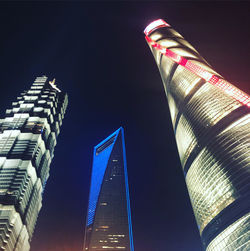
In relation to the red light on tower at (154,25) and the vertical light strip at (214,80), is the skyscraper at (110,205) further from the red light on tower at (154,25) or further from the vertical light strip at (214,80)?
the vertical light strip at (214,80)

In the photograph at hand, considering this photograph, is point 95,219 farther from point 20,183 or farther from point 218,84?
point 218,84

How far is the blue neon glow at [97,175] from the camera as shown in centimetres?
12481

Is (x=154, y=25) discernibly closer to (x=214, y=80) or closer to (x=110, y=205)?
(x=214, y=80)

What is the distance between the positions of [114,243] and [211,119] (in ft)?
277

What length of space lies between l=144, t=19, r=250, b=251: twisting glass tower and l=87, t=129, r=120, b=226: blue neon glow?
2926 inches

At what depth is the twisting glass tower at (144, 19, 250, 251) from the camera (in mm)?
39656

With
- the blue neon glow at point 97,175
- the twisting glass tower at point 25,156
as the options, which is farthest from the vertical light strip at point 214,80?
the blue neon glow at point 97,175

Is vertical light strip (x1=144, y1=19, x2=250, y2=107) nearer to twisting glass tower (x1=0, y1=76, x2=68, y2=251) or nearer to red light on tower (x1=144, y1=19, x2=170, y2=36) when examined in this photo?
red light on tower (x1=144, y1=19, x2=170, y2=36)

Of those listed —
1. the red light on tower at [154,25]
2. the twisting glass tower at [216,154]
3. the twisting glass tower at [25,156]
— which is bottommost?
the twisting glass tower at [216,154]

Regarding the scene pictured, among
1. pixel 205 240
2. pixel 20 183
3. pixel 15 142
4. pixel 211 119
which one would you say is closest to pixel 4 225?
pixel 20 183

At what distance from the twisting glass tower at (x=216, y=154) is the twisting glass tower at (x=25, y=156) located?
155ft

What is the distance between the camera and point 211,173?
4681cm

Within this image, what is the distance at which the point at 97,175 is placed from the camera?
447 ft

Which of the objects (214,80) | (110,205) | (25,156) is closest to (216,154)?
(214,80)
